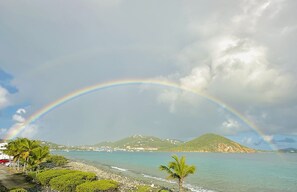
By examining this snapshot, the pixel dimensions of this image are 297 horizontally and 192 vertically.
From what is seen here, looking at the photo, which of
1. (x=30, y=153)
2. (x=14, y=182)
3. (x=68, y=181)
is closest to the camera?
(x=68, y=181)

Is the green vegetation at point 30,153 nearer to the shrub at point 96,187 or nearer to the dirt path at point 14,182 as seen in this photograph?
the dirt path at point 14,182

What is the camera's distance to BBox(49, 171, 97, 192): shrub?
160 ft

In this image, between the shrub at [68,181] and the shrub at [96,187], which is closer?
the shrub at [96,187]

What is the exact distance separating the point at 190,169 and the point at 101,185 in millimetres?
14699

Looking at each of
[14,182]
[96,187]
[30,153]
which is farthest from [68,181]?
[30,153]

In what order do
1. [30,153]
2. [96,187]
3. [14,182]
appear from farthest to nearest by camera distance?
[30,153] < [14,182] < [96,187]

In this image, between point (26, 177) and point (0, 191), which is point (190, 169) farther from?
point (26, 177)

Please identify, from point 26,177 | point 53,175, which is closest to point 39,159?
point 26,177

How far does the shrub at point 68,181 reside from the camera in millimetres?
48688

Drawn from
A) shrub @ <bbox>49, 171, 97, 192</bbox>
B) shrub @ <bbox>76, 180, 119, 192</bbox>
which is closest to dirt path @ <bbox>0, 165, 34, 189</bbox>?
shrub @ <bbox>49, 171, 97, 192</bbox>

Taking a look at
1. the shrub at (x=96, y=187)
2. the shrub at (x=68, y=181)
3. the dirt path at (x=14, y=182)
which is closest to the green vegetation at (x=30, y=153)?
the dirt path at (x=14, y=182)

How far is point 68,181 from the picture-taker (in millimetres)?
49000

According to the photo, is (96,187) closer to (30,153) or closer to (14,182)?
(14,182)

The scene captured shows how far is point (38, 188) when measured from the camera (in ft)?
174
